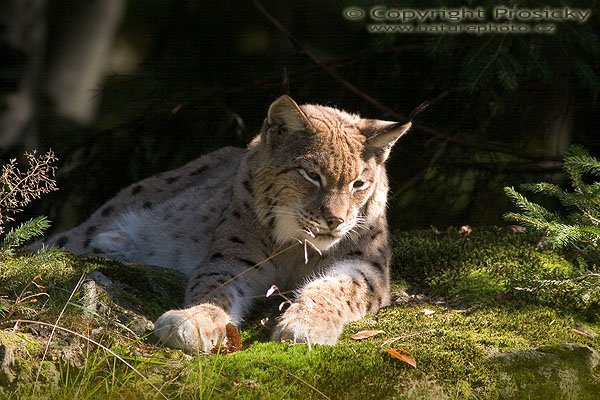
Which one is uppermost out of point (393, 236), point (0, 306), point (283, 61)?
point (283, 61)

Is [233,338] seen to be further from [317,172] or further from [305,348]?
[317,172]

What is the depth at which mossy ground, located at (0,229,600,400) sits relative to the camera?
321 centimetres

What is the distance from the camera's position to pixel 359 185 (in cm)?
467

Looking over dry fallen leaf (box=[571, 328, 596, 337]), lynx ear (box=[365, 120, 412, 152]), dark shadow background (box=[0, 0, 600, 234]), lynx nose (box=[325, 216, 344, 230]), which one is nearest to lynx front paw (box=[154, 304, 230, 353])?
lynx nose (box=[325, 216, 344, 230])

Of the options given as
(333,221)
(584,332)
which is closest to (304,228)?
(333,221)

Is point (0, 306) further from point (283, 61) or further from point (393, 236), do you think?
point (283, 61)

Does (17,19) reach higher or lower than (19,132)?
higher

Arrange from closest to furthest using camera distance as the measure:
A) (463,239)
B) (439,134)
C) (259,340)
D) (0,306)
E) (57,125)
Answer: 1. (0,306)
2. (259,340)
3. (463,239)
4. (439,134)
5. (57,125)

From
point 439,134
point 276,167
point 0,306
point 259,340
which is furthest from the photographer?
point 439,134

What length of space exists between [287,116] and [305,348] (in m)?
1.43

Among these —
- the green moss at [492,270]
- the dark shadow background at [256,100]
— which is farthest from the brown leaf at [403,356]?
the dark shadow background at [256,100]

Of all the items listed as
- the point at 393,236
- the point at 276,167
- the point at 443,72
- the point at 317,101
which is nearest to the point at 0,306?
the point at 276,167

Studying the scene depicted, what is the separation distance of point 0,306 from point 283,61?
3960mm

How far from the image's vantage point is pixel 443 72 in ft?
22.6
